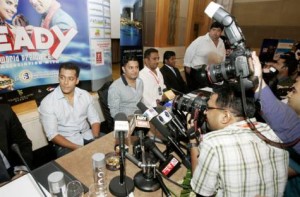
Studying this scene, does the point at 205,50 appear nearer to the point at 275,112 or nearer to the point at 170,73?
the point at 170,73

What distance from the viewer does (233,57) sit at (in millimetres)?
997

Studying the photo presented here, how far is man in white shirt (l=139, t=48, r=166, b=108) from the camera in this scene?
2.71 m

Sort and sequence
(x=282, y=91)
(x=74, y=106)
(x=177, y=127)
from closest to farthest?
(x=177, y=127)
(x=74, y=106)
(x=282, y=91)

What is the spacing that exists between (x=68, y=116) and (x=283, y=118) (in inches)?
67.9

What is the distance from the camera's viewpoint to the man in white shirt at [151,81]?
271cm

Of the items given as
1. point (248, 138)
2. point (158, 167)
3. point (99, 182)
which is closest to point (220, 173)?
point (248, 138)

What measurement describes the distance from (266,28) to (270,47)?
28.9 inches

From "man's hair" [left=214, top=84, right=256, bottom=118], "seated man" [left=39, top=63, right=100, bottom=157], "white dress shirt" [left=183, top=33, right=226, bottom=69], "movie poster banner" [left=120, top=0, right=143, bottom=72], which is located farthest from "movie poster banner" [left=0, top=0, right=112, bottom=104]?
"man's hair" [left=214, top=84, right=256, bottom=118]

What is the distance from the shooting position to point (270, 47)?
5418 mm

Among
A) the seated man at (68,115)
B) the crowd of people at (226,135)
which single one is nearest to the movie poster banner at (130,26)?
the crowd of people at (226,135)

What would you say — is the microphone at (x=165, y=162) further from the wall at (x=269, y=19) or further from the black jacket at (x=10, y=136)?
the wall at (x=269, y=19)

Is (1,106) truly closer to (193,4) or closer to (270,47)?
(193,4)

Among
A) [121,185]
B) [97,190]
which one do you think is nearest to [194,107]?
[121,185]

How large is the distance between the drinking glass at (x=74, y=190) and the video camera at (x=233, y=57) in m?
0.88
